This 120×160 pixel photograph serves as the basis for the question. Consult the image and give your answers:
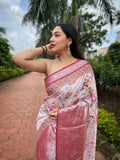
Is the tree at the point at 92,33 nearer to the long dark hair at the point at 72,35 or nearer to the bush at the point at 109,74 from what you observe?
the bush at the point at 109,74

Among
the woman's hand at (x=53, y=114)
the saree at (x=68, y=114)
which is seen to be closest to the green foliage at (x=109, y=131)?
the saree at (x=68, y=114)

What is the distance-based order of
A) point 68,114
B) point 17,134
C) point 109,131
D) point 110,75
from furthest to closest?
point 110,75 < point 17,134 < point 109,131 < point 68,114

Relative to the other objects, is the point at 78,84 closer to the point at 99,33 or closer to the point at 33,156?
the point at 33,156

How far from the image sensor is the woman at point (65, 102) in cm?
90

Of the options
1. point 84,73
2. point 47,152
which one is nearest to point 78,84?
point 84,73

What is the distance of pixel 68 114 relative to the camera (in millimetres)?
896

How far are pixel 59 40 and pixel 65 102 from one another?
55 cm

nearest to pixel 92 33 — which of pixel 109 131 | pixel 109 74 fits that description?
pixel 109 74

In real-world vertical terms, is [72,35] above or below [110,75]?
above

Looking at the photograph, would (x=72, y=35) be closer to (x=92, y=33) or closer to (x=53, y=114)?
(x=53, y=114)

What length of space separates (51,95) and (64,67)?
29 centimetres

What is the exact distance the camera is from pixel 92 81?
3.31ft

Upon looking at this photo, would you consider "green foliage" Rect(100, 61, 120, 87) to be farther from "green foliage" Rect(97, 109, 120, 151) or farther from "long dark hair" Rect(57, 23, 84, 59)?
"long dark hair" Rect(57, 23, 84, 59)

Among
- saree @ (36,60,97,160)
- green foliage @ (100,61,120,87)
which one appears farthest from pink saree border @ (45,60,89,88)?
green foliage @ (100,61,120,87)
